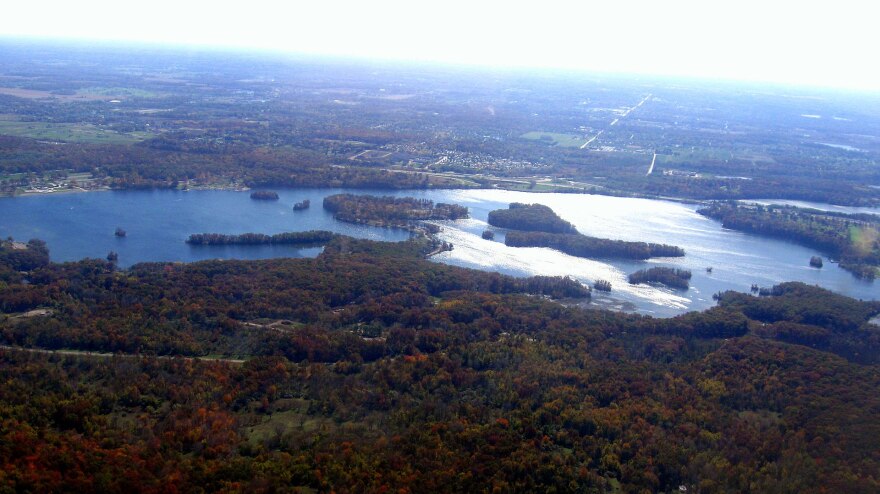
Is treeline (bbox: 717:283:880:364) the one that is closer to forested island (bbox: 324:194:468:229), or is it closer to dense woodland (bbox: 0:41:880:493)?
dense woodland (bbox: 0:41:880:493)

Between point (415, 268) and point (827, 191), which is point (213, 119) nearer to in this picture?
point (415, 268)

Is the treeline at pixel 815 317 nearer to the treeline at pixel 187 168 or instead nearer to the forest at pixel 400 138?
the forest at pixel 400 138

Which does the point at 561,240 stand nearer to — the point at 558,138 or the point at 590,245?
the point at 590,245

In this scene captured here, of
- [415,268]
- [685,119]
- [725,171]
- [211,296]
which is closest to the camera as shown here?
[211,296]

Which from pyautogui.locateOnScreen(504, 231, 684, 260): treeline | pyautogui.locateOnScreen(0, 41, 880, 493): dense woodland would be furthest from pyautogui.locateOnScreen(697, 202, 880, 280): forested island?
pyautogui.locateOnScreen(504, 231, 684, 260): treeline

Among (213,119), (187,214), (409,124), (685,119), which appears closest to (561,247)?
(187,214)

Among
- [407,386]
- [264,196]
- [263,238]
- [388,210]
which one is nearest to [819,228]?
[388,210]

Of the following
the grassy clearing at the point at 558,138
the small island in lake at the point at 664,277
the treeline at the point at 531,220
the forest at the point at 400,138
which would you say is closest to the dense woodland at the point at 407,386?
the small island in lake at the point at 664,277
